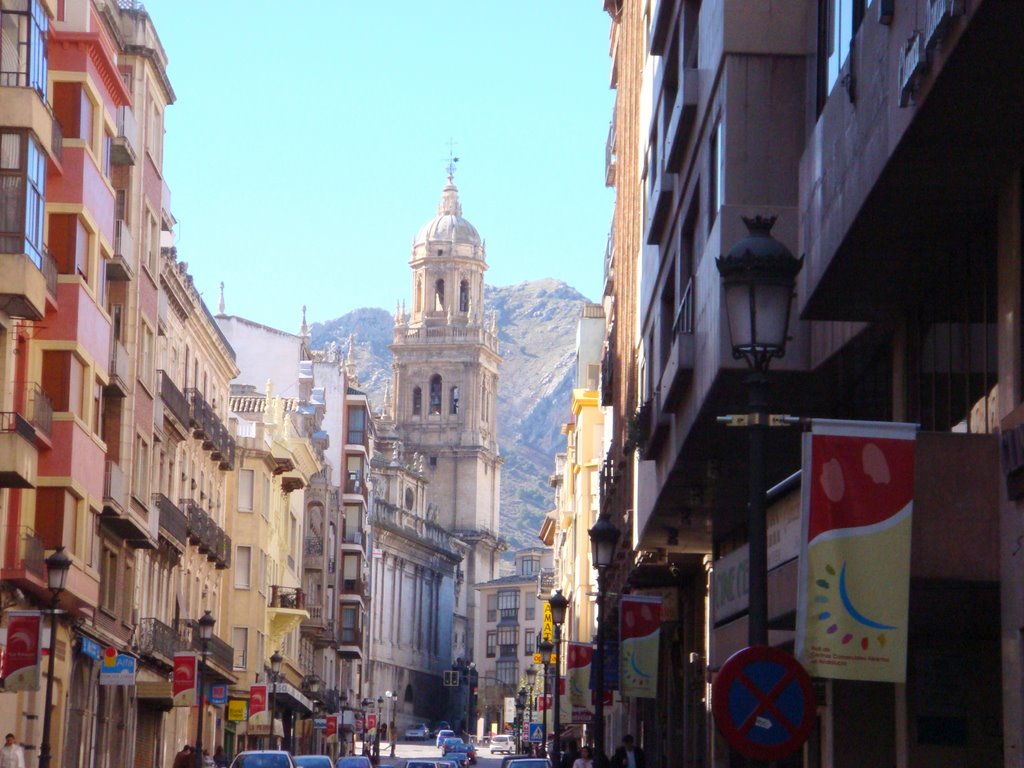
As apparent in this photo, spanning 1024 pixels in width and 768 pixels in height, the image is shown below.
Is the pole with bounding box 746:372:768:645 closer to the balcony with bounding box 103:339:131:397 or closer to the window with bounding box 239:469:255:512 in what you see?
the balcony with bounding box 103:339:131:397

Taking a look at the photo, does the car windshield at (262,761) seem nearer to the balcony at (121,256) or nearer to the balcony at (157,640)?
the balcony at (121,256)

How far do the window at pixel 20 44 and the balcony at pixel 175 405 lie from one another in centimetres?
1791

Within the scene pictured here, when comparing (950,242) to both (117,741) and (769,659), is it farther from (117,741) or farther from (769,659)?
(117,741)

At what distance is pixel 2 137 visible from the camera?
3034cm

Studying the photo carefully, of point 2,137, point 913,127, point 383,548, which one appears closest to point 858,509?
point 913,127

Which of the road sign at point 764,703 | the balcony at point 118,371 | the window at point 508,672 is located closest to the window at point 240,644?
the balcony at point 118,371

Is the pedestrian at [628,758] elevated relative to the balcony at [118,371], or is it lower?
lower

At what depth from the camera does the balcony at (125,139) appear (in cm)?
4234

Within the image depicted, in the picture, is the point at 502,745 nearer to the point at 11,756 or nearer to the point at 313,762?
the point at 313,762

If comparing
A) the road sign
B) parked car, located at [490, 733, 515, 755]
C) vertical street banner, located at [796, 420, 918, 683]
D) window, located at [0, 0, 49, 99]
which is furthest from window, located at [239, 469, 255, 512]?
parked car, located at [490, 733, 515, 755]

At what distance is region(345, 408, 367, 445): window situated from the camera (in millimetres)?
105062

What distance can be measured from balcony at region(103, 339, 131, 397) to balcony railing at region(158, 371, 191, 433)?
6323mm

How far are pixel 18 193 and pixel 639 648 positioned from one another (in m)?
12.2

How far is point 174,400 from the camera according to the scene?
170 ft
